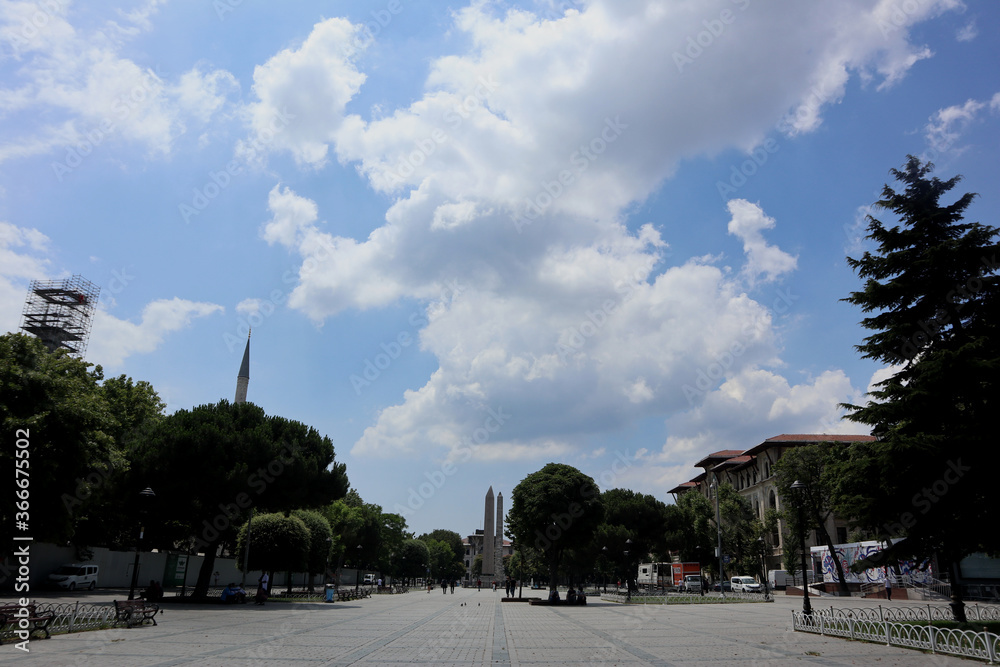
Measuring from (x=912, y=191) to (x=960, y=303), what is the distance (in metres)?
3.84

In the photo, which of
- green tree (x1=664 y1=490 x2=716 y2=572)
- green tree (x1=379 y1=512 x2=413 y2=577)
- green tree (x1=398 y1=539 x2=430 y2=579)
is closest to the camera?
green tree (x1=664 y1=490 x2=716 y2=572)

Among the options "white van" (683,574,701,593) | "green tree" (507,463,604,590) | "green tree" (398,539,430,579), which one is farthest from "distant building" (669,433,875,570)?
"green tree" (398,539,430,579)

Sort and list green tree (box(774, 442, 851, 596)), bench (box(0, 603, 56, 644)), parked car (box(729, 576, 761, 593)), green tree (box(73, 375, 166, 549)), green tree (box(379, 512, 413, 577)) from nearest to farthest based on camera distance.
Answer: bench (box(0, 603, 56, 644)) < green tree (box(73, 375, 166, 549)) < green tree (box(774, 442, 851, 596)) < parked car (box(729, 576, 761, 593)) < green tree (box(379, 512, 413, 577))

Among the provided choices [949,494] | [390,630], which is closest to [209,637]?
[390,630]

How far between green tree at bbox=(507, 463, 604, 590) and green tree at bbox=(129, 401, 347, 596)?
40.5 feet

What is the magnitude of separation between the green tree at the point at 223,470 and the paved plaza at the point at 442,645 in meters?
7.77

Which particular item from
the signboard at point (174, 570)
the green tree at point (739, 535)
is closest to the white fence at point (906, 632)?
the signboard at point (174, 570)

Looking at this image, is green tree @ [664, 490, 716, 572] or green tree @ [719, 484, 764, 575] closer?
green tree @ [719, 484, 764, 575]

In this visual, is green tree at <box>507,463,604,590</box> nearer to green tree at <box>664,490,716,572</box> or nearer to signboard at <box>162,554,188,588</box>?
signboard at <box>162,554,188,588</box>

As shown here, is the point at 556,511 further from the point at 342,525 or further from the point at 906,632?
the point at 342,525

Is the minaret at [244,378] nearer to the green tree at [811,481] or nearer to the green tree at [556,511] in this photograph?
the green tree at [556,511]

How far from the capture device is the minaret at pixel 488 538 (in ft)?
255

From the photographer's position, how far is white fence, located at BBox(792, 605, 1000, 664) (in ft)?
38.9

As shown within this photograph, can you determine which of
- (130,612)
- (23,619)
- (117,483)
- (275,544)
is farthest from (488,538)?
(23,619)
